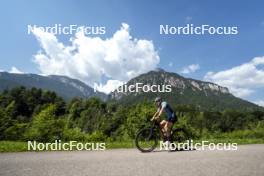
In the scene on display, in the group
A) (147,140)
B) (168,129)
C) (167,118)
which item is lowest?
(147,140)

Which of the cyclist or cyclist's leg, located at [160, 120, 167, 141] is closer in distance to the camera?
the cyclist

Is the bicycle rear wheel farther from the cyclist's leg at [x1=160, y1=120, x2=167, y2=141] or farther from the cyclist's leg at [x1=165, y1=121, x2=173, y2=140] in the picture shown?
the cyclist's leg at [x1=165, y1=121, x2=173, y2=140]

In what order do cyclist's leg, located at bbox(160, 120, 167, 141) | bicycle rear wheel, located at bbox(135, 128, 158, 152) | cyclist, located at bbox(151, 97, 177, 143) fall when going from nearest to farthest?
1. bicycle rear wheel, located at bbox(135, 128, 158, 152)
2. cyclist, located at bbox(151, 97, 177, 143)
3. cyclist's leg, located at bbox(160, 120, 167, 141)

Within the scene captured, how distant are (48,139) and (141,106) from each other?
19.6ft

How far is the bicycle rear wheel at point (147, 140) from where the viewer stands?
41.9 feet

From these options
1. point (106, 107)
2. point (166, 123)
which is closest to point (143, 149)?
point (166, 123)

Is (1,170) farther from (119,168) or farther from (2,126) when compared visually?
(2,126)

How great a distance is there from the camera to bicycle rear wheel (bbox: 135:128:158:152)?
503 inches

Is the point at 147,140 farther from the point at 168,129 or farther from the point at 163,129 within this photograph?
the point at 168,129

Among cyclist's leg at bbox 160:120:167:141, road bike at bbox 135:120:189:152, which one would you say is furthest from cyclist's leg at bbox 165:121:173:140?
road bike at bbox 135:120:189:152

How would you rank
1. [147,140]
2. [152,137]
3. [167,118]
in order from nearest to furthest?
1. [147,140]
2. [152,137]
3. [167,118]

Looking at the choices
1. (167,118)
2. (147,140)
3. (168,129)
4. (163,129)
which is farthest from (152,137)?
(167,118)

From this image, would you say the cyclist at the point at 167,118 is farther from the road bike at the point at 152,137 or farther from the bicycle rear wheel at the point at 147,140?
the bicycle rear wheel at the point at 147,140

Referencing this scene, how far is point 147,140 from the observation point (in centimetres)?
1296
